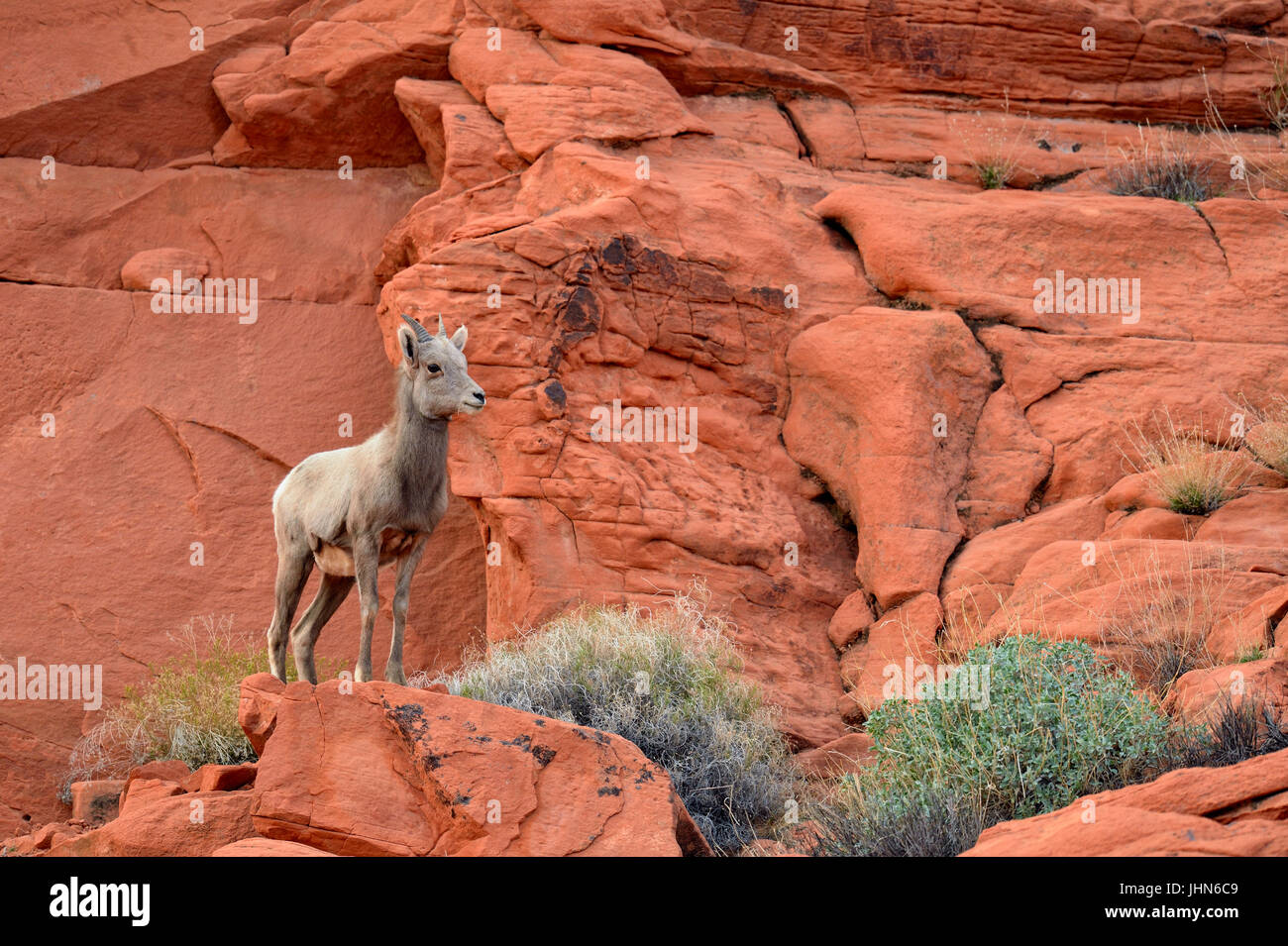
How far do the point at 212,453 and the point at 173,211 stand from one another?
263 cm

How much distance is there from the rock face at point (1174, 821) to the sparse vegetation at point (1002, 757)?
0.73 m

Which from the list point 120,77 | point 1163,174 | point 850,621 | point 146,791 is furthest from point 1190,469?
point 120,77

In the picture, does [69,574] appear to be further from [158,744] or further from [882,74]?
[882,74]

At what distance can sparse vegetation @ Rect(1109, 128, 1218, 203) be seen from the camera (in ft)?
40.8

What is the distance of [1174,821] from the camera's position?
5129 millimetres

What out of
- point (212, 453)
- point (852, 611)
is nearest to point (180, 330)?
point (212, 453)

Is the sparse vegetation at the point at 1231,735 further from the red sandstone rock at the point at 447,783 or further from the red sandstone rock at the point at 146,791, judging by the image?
the red sandstone rock at the point at 146,791

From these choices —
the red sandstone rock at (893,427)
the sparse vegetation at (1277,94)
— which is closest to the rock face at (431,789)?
the red sandstone rock at (893,427)

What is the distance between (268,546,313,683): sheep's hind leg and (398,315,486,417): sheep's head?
1.44 metres

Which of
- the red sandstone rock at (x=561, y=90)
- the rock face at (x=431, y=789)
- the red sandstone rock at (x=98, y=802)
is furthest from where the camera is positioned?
the red sandstone rock at (x=561, y=90)

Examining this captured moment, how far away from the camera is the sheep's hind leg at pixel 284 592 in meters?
8.11

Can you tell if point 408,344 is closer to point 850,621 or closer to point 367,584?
point 367,584

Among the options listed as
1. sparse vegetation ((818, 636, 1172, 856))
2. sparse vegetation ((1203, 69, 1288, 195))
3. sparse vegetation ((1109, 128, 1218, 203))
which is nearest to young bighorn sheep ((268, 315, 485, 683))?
sparse vegetation ((818, 636, 1172, 856))

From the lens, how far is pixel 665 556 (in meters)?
10.1
